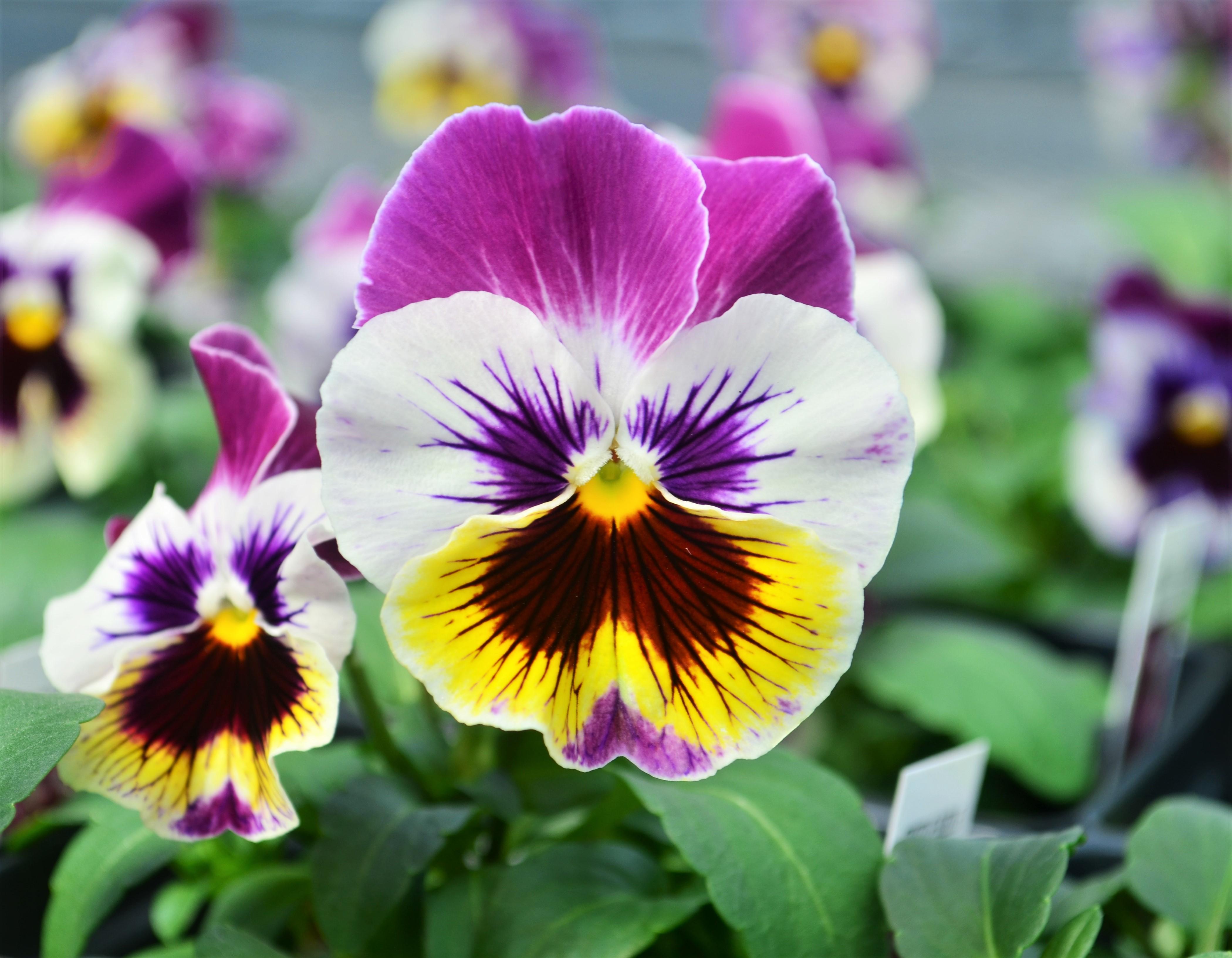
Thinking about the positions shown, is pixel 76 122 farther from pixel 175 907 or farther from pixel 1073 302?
pixel 1073 302

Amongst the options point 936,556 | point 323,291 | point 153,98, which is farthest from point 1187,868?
point 153,98

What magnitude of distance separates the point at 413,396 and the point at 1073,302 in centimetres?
243

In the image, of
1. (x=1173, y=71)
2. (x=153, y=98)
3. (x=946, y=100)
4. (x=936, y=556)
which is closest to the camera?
(x=936, y=556)

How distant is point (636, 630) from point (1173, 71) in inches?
86.2

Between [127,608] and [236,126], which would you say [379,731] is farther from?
[236,126]

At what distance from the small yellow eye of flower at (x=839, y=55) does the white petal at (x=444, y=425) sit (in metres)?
2.04

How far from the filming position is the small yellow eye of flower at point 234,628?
0.62 meters

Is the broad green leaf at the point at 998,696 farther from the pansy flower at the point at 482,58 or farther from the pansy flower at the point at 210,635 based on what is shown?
the pansy flower at the point at 482,58

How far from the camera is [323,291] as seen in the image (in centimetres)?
141

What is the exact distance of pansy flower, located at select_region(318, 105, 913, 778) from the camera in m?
0.52

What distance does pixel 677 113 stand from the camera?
4.69m

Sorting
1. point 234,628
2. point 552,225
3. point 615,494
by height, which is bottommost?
point 234,628

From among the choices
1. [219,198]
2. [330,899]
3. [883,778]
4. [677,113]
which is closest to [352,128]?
[677,113]

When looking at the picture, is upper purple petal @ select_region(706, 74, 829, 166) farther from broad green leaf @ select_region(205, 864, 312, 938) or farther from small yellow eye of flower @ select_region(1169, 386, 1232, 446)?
broad green leaf @ select_region(205, 864, 312, 938)
